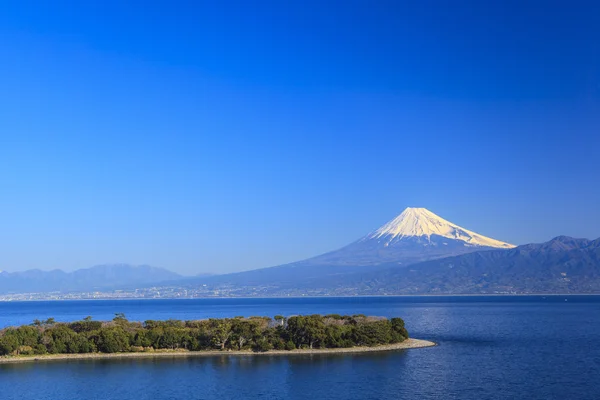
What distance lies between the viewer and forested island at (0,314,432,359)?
184 ft

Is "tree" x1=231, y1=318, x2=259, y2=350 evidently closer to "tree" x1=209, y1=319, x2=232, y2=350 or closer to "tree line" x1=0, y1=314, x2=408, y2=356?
"tree line" x1=0, y1=314, x2=408, y2=356

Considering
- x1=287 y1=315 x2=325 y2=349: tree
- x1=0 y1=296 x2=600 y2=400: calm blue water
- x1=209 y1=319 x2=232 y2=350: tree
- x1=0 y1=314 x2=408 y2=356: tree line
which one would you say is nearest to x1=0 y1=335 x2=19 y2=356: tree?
x1=0 y1=314 x2=408 y2=356: tree line

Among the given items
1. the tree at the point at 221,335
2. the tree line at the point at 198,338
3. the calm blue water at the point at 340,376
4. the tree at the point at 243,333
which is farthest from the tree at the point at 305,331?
the tree at the point at 221,335

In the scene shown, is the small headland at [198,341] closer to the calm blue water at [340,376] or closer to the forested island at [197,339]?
the forested island at [197,339]

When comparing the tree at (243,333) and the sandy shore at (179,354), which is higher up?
the tree at (243,333)

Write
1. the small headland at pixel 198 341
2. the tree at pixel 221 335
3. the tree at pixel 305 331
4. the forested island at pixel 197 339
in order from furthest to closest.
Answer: the tree at pixel 221 335, the tree at pixel 305 331, the forested island at pixel 197 339, the small headland at pixel 198 341

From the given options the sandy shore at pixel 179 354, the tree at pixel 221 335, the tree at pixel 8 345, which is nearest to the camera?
the sandy shore at pixel 179 354

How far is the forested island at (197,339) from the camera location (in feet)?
184

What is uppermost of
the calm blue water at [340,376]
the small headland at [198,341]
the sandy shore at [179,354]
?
the small headland at [198,341]

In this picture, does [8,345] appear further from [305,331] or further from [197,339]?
[305,331]

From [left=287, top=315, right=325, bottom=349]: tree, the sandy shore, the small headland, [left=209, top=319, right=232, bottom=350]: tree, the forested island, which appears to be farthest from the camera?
[left=209, top=319, right=232, bottom=350]: tree

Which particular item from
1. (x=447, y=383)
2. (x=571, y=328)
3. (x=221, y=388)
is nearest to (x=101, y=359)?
(x=221, y=388)

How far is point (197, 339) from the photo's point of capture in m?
58.4

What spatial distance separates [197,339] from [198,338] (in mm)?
257
